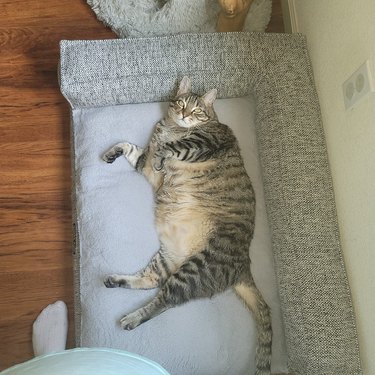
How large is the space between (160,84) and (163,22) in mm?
298

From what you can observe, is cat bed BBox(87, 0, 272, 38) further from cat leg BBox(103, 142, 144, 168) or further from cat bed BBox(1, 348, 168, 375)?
cat bed BBox(1, 348, 168, 375)

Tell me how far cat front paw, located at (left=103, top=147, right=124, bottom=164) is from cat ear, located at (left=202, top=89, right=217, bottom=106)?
1.05 feet

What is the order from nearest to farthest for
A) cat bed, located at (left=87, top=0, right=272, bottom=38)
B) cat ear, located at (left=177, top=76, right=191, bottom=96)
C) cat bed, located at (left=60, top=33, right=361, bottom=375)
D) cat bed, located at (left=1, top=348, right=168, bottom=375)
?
cat bed, located at (left=1, top=348, right=168, bottom=375)
cat bed, located at (left=60, top=33, right=361, bottom=375)
cat ear, located at (left=177, top=76, right=191, bottom=96)
cat bed, located at (left=87, top=0, right=272, bottom=38)

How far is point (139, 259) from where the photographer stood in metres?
1.37

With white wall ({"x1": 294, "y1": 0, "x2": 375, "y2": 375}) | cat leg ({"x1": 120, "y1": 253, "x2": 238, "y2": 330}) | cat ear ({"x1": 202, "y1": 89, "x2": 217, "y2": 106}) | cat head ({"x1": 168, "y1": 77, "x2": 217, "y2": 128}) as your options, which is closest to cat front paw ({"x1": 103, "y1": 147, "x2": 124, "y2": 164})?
cat head ({"x1": 168, "y1": 77, "x2": 217, "y2": 128})

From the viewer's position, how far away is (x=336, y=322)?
1227 mm

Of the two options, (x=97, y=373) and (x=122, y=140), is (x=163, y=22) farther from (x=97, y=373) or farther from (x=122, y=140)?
(x=97, y=373)

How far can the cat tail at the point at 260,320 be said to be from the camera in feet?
4.18

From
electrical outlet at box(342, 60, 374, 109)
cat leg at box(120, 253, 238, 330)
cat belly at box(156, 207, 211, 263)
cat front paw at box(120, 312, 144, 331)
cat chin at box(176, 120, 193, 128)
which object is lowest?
cat front paw at box(120, 312, 144, 331)

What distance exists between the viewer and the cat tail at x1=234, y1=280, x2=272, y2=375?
50.1 inches

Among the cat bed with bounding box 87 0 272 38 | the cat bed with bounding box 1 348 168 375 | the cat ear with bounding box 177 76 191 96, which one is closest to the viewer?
the cat bed with bounding box 1 348 168 375

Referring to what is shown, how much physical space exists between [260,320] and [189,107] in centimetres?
69

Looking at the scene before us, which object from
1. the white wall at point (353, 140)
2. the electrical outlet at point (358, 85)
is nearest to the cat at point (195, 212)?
the white wall at point (353, 140)

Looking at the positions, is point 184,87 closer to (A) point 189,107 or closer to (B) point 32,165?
(A) point 189,107
